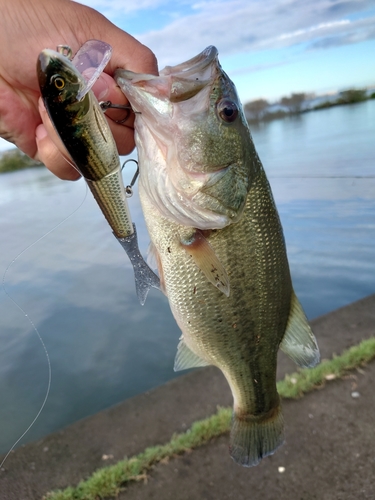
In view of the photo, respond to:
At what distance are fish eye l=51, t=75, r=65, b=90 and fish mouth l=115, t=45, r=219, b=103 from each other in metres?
0.26

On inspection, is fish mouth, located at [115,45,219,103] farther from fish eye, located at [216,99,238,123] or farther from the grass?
the grass

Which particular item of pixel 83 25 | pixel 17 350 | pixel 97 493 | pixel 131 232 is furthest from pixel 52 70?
pixel 17 350

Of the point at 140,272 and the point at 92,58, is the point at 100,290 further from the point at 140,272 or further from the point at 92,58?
the point at 92,58

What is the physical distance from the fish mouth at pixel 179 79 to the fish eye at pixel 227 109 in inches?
3.0

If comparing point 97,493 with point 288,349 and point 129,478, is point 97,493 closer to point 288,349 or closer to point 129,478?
point 129,478

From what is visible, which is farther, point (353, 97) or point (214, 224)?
point (353, 97)

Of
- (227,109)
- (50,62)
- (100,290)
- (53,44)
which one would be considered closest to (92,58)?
(50,62)

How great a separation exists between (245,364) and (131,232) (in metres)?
0.72

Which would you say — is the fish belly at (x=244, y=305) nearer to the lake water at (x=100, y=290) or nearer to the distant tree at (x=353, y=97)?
Result: the lake water at (x=100, y=290)

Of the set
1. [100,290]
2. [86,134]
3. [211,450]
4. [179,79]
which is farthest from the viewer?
[100,290]

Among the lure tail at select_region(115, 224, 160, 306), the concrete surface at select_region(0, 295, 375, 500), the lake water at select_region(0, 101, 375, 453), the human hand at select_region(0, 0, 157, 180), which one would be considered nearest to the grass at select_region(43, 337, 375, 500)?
the concrete surface at select_region(0, 295, 375, 500)

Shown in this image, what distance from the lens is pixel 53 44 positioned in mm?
1339

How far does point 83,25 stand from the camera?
1.36m

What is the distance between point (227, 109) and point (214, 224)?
367 millimetres
